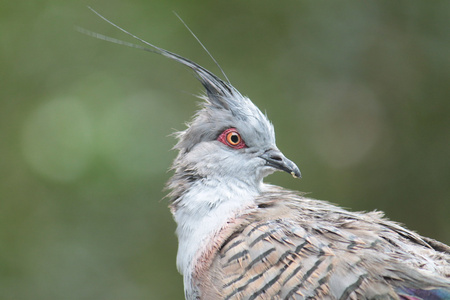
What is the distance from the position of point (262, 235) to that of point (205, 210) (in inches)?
19.7

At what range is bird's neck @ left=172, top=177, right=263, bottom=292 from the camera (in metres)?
3.12

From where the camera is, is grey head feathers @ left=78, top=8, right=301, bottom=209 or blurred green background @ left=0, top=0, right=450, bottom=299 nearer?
grey head feathers @ left=78, top=8, right=301, bottom=209

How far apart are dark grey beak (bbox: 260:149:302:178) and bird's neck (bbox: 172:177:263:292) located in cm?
19

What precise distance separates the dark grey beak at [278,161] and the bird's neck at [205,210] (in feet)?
0.63

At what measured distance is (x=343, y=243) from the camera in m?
2.71

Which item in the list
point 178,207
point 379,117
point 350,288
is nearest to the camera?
point 350,288

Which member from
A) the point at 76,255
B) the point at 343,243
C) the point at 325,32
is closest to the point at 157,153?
the point at 76,255

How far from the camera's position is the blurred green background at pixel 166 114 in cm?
597

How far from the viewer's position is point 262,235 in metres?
2.84

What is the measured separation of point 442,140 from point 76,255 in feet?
14.2

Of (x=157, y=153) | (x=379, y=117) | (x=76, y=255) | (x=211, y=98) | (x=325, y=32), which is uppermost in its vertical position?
(x=325, y=32)

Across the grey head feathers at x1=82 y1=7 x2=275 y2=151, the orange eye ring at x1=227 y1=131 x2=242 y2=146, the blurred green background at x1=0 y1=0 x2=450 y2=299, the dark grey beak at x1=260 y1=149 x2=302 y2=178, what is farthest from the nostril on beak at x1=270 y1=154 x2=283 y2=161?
the blurred green background at x1=0 y1=0 x2=450 y2=299

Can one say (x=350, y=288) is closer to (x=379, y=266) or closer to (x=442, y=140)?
(x=379, y=266)

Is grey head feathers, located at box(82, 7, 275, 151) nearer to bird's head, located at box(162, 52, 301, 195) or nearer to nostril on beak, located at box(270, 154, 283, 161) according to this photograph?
bird's head, located at box(162, 52, 301, 195)
